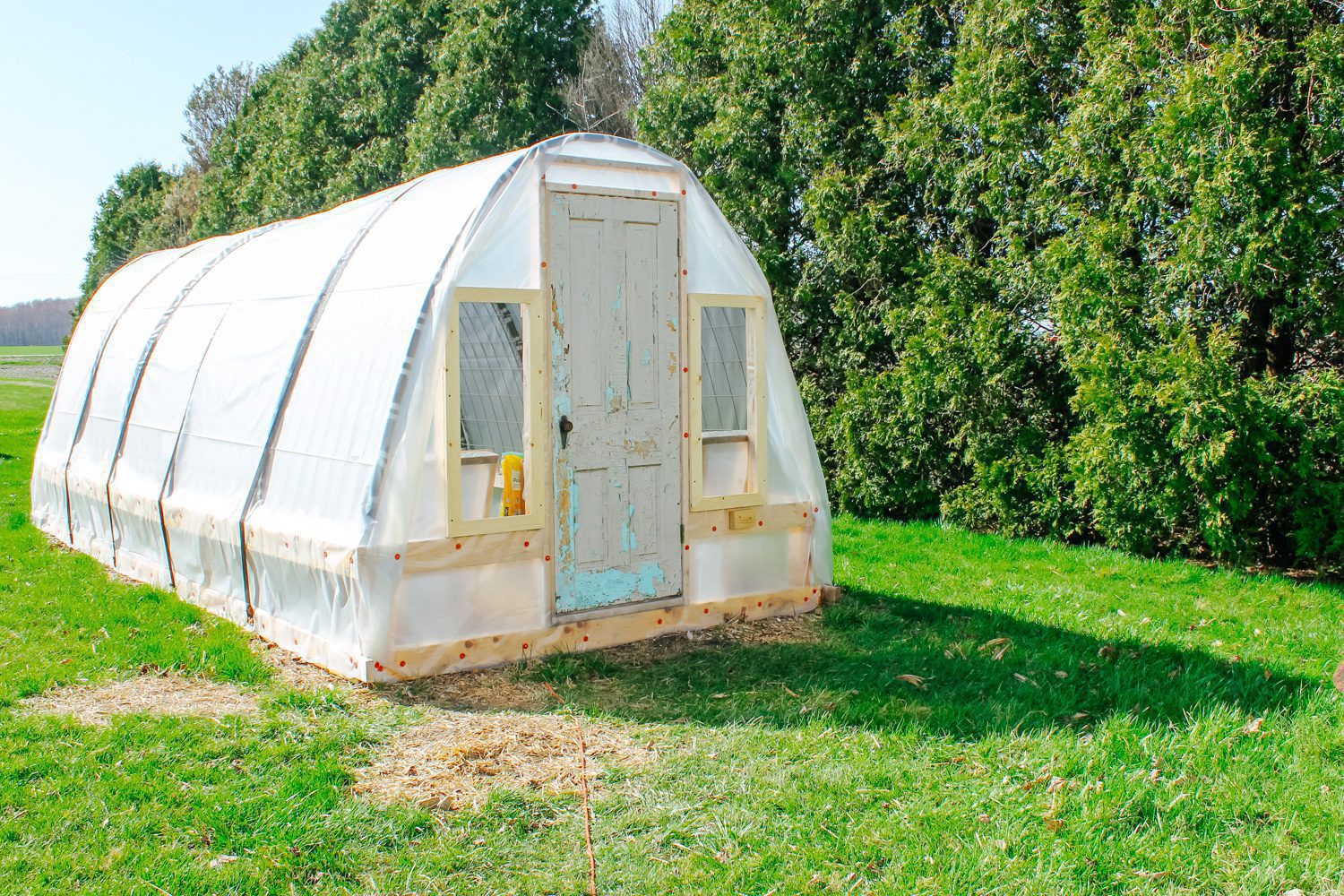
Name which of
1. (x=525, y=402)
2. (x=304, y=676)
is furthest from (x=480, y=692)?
(x=525, y=402)

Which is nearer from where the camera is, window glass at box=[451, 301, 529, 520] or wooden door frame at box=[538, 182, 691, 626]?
wooden door frame at box=[538, 182, 691, 626]

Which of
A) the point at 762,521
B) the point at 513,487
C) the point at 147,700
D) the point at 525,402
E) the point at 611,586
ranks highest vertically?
the point at 525,402

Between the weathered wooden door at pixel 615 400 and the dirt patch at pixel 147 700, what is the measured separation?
1696 mm

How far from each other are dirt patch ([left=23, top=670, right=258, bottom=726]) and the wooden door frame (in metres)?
1.63

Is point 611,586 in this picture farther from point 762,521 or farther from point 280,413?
point 280,413

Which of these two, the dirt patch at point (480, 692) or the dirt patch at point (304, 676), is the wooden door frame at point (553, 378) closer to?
the dirt patch at point (480, 692)

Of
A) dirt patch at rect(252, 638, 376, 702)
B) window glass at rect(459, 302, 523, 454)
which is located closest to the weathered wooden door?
dirt patch at rect(252, 638, 376, 702)

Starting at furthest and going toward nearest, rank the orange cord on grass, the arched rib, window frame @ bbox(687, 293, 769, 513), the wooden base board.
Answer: the arched rib → window frame @ bbox(687, 293, 769, 513) → the wooden base board → the orange cord on grass

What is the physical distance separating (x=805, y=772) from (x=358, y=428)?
2.95 metres

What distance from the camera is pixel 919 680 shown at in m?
5.65

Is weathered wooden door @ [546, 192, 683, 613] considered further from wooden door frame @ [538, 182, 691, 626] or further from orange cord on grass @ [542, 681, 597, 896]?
orange cord on grass @ [542, 681, 597, 896]

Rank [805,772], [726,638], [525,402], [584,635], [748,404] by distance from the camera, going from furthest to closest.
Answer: [748,404]
[726,638]
[584,635]
[525,402]
[805,772]

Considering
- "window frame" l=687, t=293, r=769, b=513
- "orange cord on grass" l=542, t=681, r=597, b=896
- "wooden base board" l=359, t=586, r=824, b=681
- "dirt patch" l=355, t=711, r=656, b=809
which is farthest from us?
"window frame" l=687, t=293, r=769, b=513

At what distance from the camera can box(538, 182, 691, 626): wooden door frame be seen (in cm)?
613
